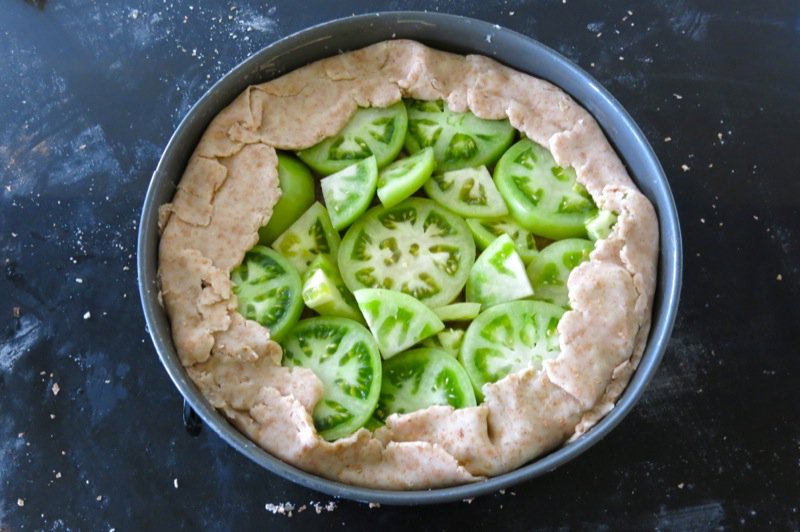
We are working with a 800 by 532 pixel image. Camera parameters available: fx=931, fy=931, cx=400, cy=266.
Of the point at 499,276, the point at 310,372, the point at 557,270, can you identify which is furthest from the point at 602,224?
the point at 310,372

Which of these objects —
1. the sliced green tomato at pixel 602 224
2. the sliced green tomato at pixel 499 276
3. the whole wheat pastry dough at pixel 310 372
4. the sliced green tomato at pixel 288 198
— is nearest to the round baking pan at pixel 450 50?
the whole wheat pastry dough at pixel 310 372

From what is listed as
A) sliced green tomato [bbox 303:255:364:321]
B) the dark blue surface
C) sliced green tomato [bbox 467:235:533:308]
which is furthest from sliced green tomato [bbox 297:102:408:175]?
the dark blue surface

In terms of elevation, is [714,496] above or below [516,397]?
below

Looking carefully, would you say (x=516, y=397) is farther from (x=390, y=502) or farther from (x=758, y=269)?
(x=758, y=269)

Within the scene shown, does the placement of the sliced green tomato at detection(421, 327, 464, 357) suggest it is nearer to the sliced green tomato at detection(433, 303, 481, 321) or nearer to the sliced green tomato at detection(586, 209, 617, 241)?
the sliced green tomato at detection(433, 303, 481, 321)

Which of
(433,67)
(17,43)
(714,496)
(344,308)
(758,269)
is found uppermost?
(17,43)

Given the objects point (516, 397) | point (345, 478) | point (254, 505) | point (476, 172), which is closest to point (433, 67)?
point (476, 172)

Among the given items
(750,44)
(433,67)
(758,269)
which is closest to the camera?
(433,67)

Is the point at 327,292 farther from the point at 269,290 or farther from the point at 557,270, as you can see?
the point at 557,270
